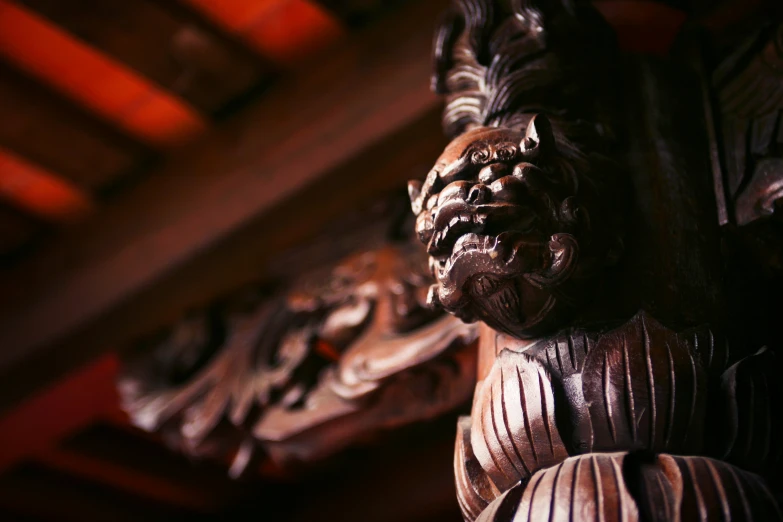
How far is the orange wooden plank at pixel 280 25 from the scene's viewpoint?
1432mm

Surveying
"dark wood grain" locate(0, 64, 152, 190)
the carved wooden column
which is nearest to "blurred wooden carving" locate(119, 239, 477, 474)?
"dark wood grain" locate(0, 64, 152, 190)

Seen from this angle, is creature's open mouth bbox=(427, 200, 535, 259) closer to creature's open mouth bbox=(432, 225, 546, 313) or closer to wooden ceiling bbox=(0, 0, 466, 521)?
creature's open mouth bbox=(432, 225, 546, 313)

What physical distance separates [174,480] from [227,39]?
1205 mm

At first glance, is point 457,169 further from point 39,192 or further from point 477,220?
point 39,192

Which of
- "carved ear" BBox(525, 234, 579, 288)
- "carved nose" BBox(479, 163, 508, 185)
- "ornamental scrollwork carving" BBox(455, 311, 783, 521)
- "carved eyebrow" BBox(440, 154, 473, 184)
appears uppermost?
"carved eyebrow" BBox(440, 154, 473, 184)

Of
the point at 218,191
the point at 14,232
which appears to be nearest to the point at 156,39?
the point at 218,191

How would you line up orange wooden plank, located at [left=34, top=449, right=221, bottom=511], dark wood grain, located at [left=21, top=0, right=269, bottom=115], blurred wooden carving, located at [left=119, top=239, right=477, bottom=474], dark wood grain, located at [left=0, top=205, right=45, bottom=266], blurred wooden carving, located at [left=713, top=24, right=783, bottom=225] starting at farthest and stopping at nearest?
orange wooden plank, located at [left=34, top=449, right=221, bottom=511] → dark wood grain, located at [left=0, top=205, right=45, bottom=266] → dark wood grain, located at [left=21, top=0, right=269, bottom=115] → blurred wooden carving, located at [left=119, top=239, right=477, bottom=474] → blurred wooden carving, located at [left=713, top=24, right=783, bottom=225]

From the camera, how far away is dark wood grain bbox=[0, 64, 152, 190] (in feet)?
4.97

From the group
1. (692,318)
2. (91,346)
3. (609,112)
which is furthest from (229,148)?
(692,318)

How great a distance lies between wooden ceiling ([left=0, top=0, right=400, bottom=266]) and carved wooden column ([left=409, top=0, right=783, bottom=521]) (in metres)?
0.70

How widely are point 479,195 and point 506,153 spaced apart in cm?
5

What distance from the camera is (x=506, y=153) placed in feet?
2.20

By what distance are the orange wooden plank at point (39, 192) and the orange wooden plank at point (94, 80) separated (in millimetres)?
153

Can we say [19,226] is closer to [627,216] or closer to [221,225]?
[221,225]
